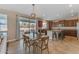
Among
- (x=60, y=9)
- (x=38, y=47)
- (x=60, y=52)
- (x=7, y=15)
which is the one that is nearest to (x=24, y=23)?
(x=7, y=15)

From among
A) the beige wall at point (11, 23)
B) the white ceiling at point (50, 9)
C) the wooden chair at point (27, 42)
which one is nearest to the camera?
the white ceiling at point (50, 9)

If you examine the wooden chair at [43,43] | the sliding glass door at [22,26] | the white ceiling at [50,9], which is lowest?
the wooden chair at [43,43]

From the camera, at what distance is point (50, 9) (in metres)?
2.85

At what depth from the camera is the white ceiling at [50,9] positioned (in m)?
2.68

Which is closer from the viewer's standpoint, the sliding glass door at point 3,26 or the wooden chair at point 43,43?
the sliding glass door at point 3,26

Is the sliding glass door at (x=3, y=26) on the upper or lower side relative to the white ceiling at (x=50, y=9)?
lower

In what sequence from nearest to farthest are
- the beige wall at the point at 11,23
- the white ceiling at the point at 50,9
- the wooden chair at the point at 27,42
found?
the white ceiling at the point at 50,9 < the beige wall at the point at 11,23 < the wooden chair at the point at 27,42

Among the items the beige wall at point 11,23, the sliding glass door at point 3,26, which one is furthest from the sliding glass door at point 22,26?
the sliding glass door at point 3,26

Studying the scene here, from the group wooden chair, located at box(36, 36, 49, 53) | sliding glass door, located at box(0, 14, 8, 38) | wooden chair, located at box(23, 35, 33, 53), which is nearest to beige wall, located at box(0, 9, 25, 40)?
sliding glass door, located at box(0, 14, 8, 38)

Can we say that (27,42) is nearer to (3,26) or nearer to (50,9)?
(3,26)

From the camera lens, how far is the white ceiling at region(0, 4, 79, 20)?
268 cm

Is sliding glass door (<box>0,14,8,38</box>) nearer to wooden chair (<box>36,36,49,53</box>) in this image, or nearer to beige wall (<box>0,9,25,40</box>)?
beige wall (<box>0,9,25,40</box>)

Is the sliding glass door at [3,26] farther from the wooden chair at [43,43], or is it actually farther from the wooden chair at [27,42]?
the wooden chair at [43,43]
